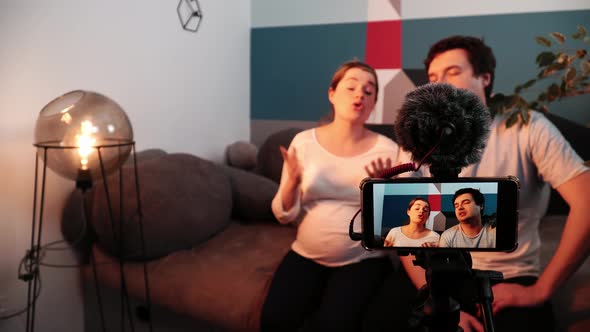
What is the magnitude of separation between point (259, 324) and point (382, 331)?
0.35 meters

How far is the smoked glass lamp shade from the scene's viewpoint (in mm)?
1248

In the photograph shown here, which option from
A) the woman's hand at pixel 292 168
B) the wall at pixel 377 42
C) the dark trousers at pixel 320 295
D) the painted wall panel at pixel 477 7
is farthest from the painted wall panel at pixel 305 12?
the dark trousers at pixel 320 295

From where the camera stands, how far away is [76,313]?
1.71 metres

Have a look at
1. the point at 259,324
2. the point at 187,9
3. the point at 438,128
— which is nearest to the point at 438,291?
the point at 438,128

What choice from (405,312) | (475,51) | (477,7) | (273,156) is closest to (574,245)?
(405,312)

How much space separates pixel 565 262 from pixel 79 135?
49.2 inches

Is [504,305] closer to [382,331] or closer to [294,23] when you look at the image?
[382,331]

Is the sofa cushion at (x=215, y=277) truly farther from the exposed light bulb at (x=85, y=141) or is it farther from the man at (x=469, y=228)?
the man at (x=469, y=228)

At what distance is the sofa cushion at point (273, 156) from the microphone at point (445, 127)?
159 centimetres

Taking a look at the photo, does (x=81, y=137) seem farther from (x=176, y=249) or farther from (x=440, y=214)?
(x=440, y=214)

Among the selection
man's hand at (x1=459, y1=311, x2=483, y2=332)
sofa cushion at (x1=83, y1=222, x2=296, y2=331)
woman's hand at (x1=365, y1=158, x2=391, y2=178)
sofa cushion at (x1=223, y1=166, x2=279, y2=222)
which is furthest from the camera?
sofa cushion at (x1=223, y1=166, x2=279, y2=222)

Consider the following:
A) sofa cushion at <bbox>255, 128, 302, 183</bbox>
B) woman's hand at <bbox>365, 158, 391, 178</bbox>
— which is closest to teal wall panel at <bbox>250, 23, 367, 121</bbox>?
sofa cushion at <bbox>255, 128, 302, 183</bbox>

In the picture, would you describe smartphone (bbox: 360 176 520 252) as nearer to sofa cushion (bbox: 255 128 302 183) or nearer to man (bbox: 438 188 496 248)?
man (bbox: 438 188 496 248)

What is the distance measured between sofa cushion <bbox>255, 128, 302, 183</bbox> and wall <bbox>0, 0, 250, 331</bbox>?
359 mm
